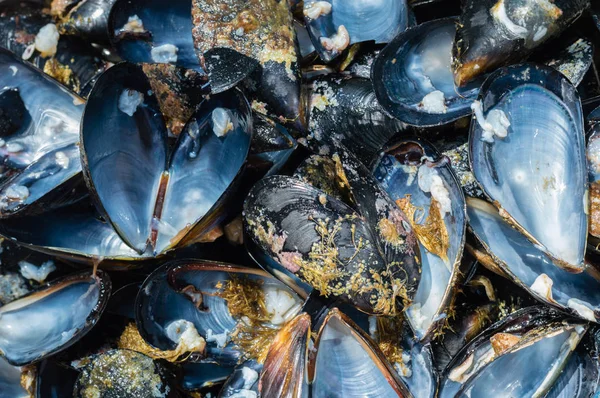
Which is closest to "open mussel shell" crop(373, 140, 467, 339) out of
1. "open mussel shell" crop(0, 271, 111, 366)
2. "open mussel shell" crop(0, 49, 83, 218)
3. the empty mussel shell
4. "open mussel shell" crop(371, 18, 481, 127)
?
"open mussel shell" crop(371, 18, 481, 127)

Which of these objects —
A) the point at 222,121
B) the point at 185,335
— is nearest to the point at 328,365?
the point at 185,335

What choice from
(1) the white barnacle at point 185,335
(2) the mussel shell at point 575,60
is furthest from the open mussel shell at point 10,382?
(2) the mussel shell at point 575,60

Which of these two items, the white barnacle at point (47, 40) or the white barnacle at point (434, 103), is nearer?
the white barnacle at point (434, 103)

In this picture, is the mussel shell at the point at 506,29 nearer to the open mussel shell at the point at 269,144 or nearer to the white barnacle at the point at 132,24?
the open mussel shell at the point at 269,144

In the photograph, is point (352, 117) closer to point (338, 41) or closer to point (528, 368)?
point (338, 41)

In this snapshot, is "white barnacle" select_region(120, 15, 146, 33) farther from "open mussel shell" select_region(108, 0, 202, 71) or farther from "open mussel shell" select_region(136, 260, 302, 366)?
"open mussel shell" select_region(136, 260, 302, 366)
